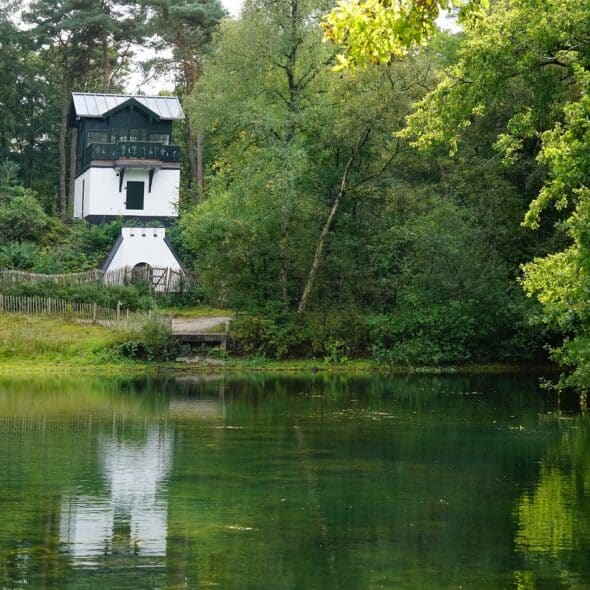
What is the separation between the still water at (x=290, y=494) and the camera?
11.8 m

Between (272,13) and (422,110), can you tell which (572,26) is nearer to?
(422,110)

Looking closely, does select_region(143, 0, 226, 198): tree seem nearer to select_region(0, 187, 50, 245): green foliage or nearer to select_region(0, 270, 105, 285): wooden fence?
select_region(0, 187, 50, 245): green foliage

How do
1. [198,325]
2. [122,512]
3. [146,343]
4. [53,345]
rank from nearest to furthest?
[122,512]
[53,345]
[146,343]
[198,325]

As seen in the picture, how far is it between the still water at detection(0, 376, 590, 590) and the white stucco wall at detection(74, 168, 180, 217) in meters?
35.7

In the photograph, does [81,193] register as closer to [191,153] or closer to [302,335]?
[191,153]

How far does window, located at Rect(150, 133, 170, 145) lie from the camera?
6569cm

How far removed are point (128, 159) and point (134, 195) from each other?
6.62ft

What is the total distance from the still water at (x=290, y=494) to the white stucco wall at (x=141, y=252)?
2610 cm

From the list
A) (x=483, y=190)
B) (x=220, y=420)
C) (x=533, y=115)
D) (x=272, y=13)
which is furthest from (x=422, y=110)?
(x=272, y=13)

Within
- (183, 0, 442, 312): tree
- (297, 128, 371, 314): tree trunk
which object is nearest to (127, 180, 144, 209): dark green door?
(183, 0, 442, 312): tree

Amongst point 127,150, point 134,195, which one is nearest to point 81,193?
point 134,195

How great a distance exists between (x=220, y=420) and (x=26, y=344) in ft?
47.3

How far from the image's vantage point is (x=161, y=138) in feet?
216

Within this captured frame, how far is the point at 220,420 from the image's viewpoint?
25.4 m
